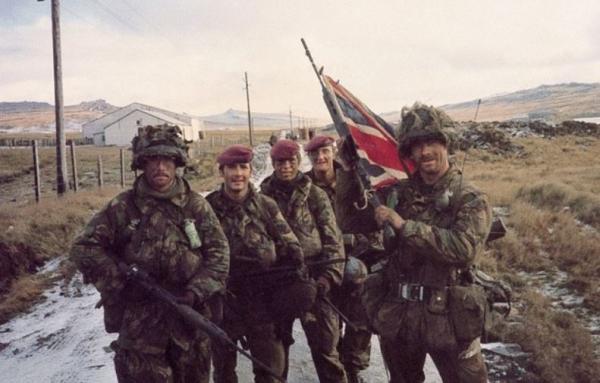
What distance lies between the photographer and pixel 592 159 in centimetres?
2798

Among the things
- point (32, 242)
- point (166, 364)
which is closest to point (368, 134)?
point (166, 364)

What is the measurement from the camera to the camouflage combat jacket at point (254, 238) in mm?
3785

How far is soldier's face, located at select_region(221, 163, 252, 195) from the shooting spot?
3842 mm

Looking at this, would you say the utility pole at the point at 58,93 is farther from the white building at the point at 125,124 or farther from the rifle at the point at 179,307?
the white building at the point at 125,124

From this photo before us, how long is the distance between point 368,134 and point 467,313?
1547 mm

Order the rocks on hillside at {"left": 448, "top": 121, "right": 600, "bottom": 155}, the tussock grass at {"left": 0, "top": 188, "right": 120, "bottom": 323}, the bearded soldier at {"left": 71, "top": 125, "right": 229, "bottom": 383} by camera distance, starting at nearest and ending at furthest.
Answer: the bearded soldier at {"left": 71, "top": 125, "right": 229, "bottom": 383}
the tussock grass at {"left": 0, "top": 188, "right": 120, "bottom": 323}
the rocks on hillside at {"left": 448, "top": 121, "right": 600, "bottom": 155}

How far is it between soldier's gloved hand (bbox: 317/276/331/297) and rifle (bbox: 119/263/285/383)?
0.94 metres

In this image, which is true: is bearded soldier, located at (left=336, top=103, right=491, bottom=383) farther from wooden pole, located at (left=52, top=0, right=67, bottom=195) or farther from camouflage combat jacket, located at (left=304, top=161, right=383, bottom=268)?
wooden pole, located at (left=52, top=0, right=67, bottom=195)

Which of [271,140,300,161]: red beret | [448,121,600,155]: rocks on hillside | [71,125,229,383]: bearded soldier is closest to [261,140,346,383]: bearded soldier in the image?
[271,140,300,161]: red beret

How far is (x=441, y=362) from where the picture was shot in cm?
301

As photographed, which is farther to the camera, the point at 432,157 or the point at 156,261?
the point at 156,261

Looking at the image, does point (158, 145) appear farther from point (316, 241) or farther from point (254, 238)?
point (316, 241)

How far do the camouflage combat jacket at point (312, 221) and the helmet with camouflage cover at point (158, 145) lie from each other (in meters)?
1.03

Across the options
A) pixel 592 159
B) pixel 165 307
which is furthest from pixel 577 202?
pixel 592 159
